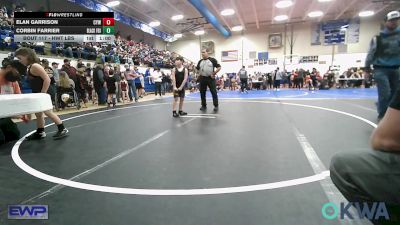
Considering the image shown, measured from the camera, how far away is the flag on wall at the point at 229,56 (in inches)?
1073

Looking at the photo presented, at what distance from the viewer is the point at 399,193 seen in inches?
32.5

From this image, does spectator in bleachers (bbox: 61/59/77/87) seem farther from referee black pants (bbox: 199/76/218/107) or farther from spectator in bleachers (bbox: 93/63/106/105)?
referee black pants (bbox: 199/76/218/107)

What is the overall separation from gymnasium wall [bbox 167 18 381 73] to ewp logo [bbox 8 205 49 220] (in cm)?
2560

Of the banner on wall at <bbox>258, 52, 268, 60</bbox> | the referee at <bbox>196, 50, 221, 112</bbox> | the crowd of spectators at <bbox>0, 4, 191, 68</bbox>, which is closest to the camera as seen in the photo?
the referee at <bbox>196, 50, 221, 112</bbox>

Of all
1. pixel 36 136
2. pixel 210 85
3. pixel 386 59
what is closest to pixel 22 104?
pixel 36 136

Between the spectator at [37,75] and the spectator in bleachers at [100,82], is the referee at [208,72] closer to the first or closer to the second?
the spectator at [37,75]

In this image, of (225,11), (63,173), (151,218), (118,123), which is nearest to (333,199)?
(151,218)

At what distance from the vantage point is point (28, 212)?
1702mm

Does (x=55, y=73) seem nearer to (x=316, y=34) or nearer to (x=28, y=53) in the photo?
(x=28, y=53)

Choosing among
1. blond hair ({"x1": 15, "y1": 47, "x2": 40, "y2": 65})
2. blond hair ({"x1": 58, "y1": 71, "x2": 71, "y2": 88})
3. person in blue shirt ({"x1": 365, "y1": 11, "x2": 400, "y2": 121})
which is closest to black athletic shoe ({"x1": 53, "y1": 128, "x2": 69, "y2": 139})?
blond hair ({"x1": 15, "y1": 47, "x2": 40, "y2": 65})
